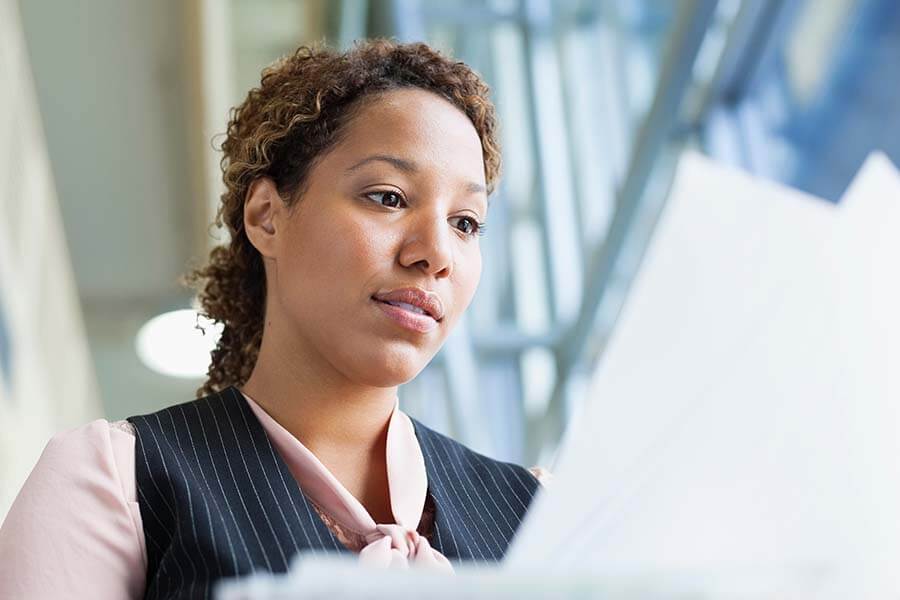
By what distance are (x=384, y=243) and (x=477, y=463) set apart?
26cm

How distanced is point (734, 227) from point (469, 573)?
0.78 feet

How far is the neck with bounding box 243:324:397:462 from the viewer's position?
3.55ft

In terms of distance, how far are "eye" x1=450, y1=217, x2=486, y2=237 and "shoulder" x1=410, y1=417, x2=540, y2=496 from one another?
189mm

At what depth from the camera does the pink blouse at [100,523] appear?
0.90 meters

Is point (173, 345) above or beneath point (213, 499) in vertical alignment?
above

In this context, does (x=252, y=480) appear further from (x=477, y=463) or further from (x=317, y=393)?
(x=477, y=463)

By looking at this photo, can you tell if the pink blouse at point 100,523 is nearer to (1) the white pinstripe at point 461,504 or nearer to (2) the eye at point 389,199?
(1) the white pinstripe at point 461,504

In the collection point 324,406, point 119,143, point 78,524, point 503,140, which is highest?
point 119,143

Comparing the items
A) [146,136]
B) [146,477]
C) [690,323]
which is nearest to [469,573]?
[690,323]

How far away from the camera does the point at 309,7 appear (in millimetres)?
4645

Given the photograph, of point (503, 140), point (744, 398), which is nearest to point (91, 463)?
point (744, 398)

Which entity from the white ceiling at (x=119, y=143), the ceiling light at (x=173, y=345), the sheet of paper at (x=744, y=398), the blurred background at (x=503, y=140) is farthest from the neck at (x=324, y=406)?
the ceiling light at (x=173, y=345)

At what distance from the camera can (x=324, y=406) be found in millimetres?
1085

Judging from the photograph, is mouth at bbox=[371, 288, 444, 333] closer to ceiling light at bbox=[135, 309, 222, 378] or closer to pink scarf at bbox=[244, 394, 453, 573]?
pink scarf at bbox=[244, 394, 453, 573]
